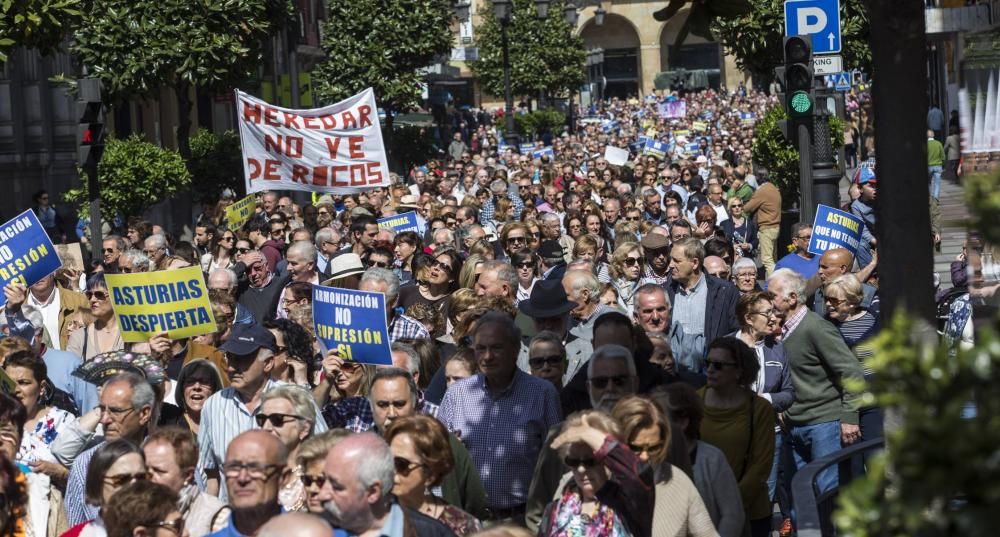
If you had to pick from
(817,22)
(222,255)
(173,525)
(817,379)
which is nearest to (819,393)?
(817,379)

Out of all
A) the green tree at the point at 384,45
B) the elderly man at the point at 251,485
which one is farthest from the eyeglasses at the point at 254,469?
the green tree at the point at 384,45

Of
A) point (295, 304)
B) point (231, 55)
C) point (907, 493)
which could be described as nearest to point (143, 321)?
point (295, 304)

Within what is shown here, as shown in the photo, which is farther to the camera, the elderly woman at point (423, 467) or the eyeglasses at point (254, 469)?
the elderly woman at point (423, 467)

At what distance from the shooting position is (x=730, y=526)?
6297 mm

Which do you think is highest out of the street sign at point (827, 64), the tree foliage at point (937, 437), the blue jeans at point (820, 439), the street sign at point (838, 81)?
the street sign at point (827, 64)

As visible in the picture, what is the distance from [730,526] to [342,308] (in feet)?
10.0

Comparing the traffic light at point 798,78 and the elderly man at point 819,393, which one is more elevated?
the traffic light at point 798,78

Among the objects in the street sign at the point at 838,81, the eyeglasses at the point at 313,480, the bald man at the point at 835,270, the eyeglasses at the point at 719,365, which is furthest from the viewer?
the street sign at the point at 838,81

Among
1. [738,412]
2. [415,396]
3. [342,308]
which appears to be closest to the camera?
[415,396]

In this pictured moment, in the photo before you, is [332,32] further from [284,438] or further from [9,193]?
[284,438]

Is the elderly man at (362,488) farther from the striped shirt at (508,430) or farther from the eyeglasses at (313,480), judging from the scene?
the striped shirt at (508,430)

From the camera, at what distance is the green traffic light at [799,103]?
13469 mm

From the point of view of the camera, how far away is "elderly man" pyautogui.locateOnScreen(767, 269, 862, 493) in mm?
8508

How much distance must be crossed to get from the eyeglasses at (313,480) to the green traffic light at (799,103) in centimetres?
860
